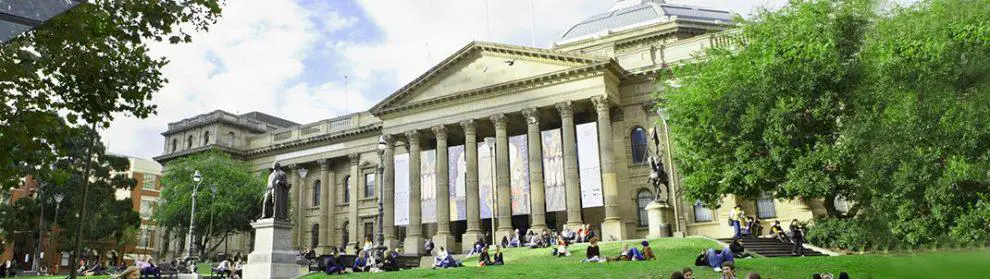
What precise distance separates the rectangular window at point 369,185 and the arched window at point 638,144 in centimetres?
2169

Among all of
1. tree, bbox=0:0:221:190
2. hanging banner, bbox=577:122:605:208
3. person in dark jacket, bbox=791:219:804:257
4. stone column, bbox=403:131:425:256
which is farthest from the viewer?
stone column, bbox=403:131:425:256

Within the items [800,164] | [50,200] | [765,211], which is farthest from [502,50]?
[50,200]

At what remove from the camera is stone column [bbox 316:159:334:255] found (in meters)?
53.9

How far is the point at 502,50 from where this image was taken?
41375 millimetres

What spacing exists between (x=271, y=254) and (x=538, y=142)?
20.7m

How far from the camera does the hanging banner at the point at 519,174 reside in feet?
130

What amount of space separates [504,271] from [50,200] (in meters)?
42.3

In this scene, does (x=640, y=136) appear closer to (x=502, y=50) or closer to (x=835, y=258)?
(x=502, y=50)

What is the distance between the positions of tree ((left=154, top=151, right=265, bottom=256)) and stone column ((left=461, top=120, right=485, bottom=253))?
17.8 metres

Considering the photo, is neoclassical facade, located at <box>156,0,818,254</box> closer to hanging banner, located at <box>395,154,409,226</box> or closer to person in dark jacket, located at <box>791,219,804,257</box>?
hanging banner, located at <box>395,154,409,226</box>

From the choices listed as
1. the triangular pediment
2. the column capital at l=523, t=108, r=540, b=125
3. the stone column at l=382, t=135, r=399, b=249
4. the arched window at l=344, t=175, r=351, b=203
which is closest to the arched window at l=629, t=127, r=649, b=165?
the triangular pediment

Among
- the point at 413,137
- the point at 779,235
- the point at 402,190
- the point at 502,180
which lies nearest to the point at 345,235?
the point at 402,190

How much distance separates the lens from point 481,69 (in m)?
42.7

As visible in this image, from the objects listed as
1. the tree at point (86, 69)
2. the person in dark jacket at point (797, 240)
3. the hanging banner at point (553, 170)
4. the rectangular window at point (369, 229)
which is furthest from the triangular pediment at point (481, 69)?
the tree at point (86, 69)
